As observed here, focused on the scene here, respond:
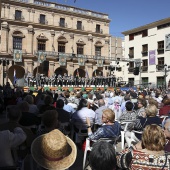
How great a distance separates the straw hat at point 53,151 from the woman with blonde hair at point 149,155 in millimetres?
664

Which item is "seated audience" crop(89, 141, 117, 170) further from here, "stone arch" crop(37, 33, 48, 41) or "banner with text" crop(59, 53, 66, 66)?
"stone arch" crop(37, 33, 48, 41)

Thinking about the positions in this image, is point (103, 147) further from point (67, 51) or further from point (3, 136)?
point (67, 51)

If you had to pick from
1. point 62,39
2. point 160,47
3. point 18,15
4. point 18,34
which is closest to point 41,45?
point 62,39

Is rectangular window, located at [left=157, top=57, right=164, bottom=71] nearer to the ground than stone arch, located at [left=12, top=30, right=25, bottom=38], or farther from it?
nearer to the ground

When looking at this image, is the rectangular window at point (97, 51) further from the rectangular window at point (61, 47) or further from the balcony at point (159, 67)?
the balcony at point (159, 67)

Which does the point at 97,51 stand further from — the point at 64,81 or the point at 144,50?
the point at 64,81

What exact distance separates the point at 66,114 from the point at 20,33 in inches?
1124

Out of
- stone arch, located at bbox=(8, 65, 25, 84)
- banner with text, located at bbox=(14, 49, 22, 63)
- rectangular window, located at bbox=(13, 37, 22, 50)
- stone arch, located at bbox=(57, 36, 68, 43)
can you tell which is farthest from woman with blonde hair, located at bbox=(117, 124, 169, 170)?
stone arch, located at bbox=(57, 36, 68, 43)

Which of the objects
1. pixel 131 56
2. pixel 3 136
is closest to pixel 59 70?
pixel 131 56

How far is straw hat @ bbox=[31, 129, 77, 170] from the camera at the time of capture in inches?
110

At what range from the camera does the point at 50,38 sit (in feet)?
114

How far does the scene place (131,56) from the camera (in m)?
38.8

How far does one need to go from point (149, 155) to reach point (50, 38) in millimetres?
33351

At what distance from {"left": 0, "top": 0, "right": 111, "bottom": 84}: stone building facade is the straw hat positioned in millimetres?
25850
